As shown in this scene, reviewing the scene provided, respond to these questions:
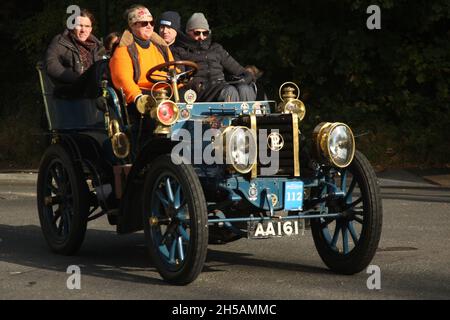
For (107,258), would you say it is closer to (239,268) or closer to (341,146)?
(239,268)

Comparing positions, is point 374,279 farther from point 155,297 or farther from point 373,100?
point 373,100

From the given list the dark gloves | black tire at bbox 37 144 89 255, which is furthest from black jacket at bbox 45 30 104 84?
the dark gloves

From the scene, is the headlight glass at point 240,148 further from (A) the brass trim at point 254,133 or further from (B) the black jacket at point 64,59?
(B) the black jacket at point 64,59

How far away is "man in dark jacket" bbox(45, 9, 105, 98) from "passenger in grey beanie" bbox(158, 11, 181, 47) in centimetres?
71

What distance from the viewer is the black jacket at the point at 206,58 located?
9438 mm

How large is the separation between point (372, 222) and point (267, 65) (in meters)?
12.3

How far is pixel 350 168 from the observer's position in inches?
322

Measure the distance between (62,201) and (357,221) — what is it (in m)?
2.74

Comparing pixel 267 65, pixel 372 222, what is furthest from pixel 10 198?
pixel 372 222

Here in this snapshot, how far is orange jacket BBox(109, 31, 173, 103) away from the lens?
8945mm

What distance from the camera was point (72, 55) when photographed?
405 inches
